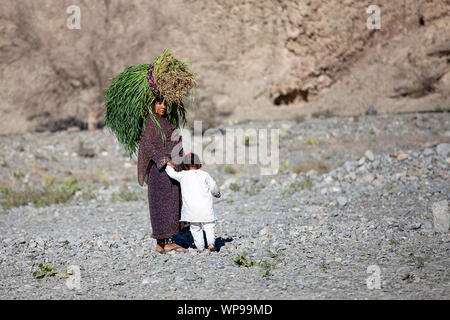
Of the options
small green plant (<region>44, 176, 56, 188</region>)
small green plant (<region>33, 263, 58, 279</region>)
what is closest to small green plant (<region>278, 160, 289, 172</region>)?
small green plant (<region>44, 176, 56, 188</region>)

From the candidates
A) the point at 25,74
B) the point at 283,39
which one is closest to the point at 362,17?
the point at 283,39

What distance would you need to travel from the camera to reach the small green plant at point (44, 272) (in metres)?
5.05

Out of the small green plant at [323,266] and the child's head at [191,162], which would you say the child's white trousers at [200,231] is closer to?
the child's head at [191,162]

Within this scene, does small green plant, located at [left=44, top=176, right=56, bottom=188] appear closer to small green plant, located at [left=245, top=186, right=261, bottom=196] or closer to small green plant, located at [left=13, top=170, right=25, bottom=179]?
small green plant, located at [left=13, top=170, right=25, bottom=179]

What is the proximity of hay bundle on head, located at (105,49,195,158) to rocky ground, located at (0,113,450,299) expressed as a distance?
52.0 inches

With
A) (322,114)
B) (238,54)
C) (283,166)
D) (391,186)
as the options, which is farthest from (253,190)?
(238,54)

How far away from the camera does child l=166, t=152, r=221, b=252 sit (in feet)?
17.4

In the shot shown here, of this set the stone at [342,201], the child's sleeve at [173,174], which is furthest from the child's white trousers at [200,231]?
the stone at [342,201]

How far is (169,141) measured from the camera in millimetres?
5535

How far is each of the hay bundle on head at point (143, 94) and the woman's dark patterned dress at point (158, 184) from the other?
10cm

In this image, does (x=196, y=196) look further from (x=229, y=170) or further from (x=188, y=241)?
(x=229, y=170)

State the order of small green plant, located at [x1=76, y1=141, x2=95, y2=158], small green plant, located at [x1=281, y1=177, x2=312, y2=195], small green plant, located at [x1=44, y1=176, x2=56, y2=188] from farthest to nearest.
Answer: small green plant, located at [x1=76, y1=141, x2=95, y2=158] < small green plant, located at [x1=44, y1=176, x2=56, y2=188] < small green plant, located at [x1=281, y1=177, x2=312, y2=195]

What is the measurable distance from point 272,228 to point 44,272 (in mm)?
2672

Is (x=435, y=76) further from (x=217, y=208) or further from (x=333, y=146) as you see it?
(x=217, y=208)
